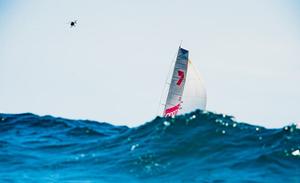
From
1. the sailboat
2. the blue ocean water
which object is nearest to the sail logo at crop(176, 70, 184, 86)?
the sailboat

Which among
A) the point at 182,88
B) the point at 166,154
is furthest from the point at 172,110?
the point at 166,154

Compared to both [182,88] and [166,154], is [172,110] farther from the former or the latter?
[166,154]

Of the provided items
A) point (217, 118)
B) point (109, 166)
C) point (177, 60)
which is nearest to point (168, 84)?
point (177, 60)

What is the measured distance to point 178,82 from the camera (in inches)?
1575

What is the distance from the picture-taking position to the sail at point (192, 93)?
4019cm

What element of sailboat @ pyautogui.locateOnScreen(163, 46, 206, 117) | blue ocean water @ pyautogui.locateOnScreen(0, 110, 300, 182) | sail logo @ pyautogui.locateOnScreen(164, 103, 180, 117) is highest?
sailboat @ pyautogui.locateOnScreen(163, 46, 206, 117)

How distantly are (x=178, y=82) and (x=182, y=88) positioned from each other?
2.33ft

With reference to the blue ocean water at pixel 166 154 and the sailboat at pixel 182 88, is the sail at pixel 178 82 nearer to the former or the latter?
the sailboat at pixel 182 88

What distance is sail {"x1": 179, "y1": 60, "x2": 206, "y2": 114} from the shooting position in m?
40.2

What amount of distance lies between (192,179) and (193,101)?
2481 cm

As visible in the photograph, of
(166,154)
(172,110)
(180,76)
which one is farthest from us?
(180,76)

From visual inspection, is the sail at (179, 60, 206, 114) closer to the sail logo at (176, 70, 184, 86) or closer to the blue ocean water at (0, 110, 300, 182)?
the sail logo at (176, 70, 184, 86)

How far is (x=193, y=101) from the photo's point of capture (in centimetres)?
4062

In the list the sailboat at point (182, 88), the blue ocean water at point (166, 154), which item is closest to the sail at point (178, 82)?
the sailboat at point (182, 88)
